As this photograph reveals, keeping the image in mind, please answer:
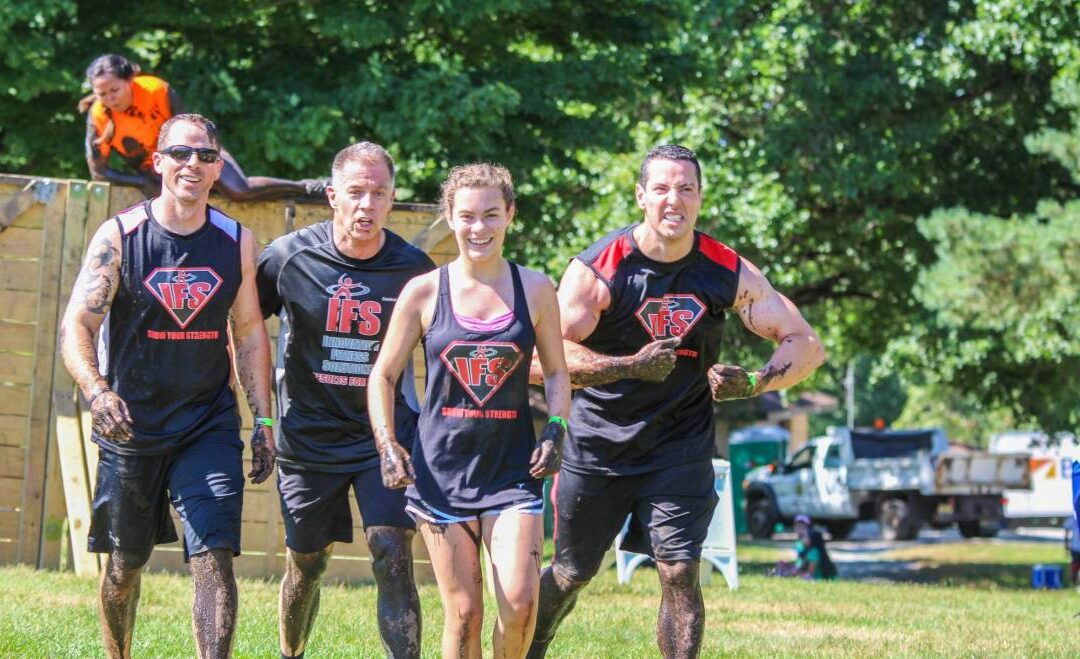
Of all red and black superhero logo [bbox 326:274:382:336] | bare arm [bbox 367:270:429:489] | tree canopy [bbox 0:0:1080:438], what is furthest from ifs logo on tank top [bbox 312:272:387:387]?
tree canopy [bbox 0:0:1080:438]

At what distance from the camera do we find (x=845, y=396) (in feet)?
265

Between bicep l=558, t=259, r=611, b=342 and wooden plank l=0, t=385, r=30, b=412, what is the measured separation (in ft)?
18.8

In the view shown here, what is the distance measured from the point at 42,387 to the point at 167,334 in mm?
5161

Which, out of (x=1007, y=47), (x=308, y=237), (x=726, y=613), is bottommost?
(x=726, y=613)

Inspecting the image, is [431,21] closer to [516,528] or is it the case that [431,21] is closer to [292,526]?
[292,526]

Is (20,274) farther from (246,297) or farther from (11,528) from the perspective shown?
(246,297)

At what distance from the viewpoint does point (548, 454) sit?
16.9 ft

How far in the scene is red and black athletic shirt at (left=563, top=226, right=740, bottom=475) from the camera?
604cm

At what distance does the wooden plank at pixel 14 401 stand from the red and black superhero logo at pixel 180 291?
17.1ft

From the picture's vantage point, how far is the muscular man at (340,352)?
5.94 metres

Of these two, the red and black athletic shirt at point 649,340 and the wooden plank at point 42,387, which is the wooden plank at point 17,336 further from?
the red and black athletic shirt at point 649,340

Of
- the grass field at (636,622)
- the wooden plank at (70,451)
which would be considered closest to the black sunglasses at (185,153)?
the grass field at (636,622)

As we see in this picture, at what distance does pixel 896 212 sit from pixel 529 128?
873 centimetres

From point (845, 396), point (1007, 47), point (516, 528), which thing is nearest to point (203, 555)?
point (516, 528)
